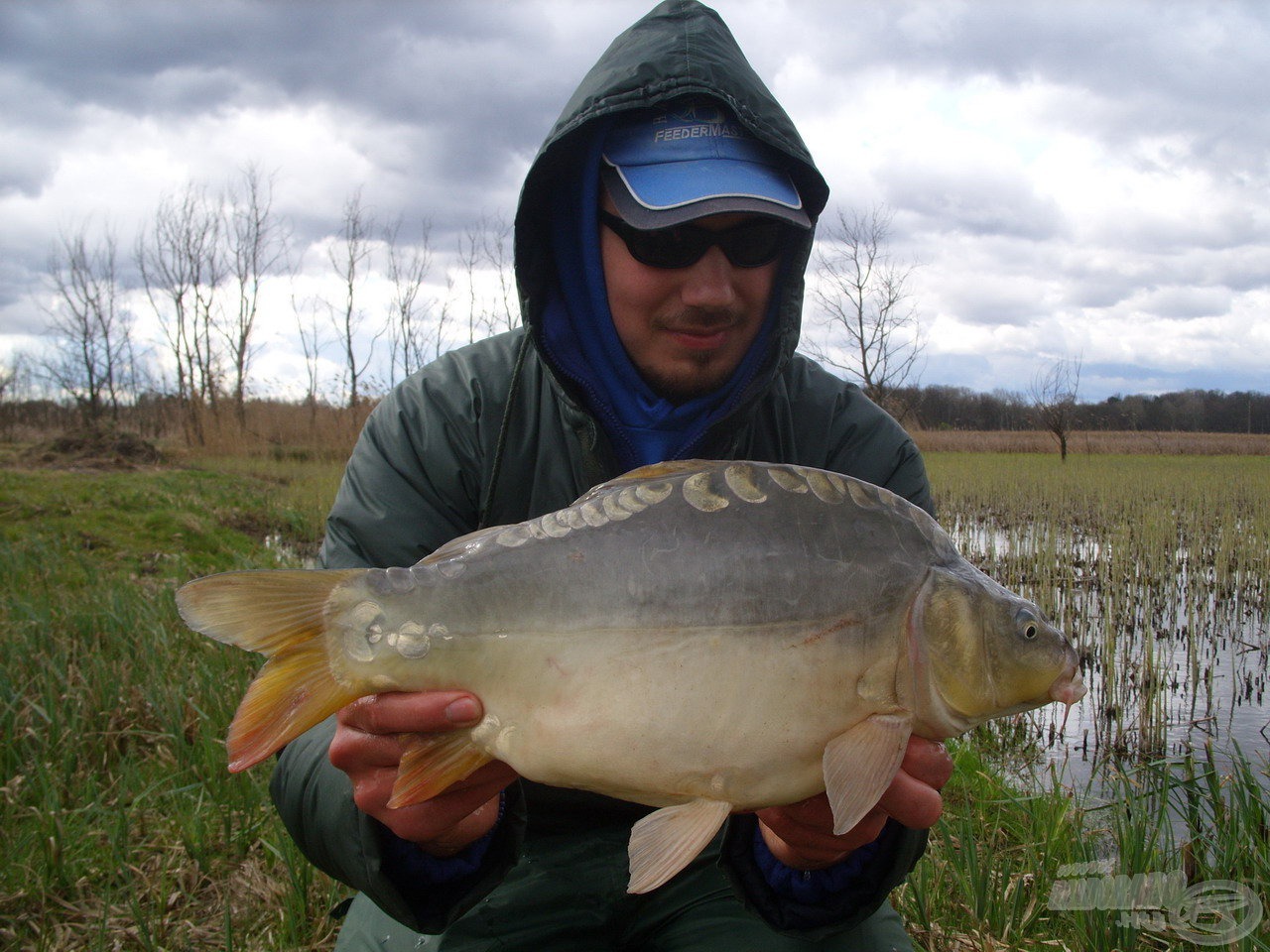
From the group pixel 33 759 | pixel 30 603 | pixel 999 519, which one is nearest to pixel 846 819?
pixel 33 759

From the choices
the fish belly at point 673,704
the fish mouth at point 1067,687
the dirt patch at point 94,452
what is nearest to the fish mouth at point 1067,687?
the fish mouth at point 1067,687

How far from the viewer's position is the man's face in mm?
1896

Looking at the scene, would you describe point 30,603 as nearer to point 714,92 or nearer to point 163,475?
point 714,92

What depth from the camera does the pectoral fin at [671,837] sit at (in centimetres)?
120

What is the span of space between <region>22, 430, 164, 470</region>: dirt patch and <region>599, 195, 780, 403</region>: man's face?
1554cm

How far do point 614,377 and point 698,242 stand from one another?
379mm

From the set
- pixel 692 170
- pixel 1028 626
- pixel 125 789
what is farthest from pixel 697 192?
pixel 125 789

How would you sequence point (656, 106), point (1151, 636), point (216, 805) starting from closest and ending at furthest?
point (656, 106)
point (216, 805)
point (1151, 636)

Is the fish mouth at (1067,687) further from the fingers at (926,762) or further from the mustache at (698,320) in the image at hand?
the mustache at (698,320)

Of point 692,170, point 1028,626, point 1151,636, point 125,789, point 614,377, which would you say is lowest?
point 1151,636

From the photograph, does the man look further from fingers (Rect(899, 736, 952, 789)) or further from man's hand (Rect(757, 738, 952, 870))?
fingers (Rect(899, 736, 952, 789))

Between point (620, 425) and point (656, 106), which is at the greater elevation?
point (656, 106)

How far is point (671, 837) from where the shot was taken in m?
1.23

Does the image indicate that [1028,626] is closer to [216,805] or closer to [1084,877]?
[1084,877]
